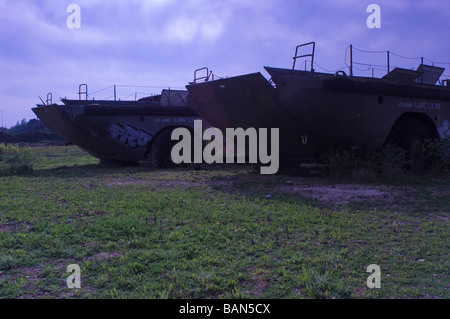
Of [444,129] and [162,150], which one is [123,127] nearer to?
[162,150]

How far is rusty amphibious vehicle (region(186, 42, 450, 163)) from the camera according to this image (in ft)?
25.9

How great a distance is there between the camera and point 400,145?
30.6 ft

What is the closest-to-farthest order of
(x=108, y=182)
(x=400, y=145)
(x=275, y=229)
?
(x=275, y=229) < (x=108, y=182) < (x=400, y=145)

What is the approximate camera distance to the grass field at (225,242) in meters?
3.02

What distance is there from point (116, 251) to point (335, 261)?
188 cm

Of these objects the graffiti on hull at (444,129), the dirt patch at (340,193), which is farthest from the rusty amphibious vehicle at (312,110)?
the dirt patch at (340,193)

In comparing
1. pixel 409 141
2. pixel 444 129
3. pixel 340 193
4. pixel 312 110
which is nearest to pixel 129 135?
pixel 312 110

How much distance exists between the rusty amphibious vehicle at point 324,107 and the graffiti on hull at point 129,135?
8.46ft

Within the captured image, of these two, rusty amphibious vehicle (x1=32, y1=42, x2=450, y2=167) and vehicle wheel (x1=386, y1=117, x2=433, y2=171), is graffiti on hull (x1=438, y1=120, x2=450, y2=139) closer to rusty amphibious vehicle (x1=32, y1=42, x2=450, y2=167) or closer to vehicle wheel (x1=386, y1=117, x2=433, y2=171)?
rusty amphibious vehicle (x1=32, y1=42, x2=450, y2=167)

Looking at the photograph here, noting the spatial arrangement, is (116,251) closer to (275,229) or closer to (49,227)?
(49,227)

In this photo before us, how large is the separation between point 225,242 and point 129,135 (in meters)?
8.19

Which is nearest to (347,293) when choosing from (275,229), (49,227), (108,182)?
(275,229)

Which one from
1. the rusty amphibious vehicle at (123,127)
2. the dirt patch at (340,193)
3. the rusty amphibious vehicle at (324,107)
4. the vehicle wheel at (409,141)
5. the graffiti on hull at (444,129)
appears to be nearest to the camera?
the dirt patch at (340,193)

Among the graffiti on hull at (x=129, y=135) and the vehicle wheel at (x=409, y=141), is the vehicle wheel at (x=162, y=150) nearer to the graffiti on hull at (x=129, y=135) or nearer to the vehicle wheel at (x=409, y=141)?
the graffiti on hull at (x=129, y=135)
